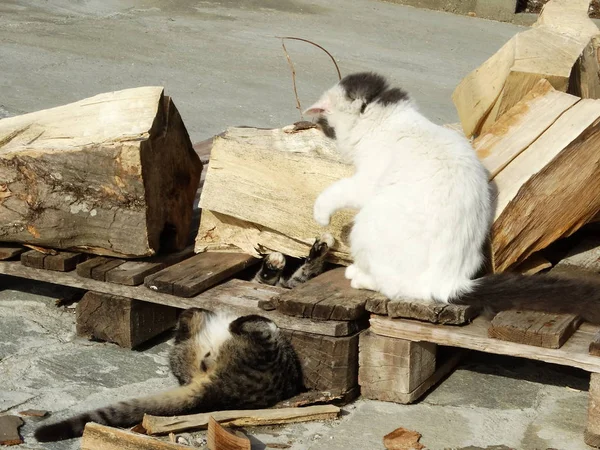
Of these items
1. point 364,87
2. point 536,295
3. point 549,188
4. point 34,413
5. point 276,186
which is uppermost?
point 364,87

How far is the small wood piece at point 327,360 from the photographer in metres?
4.04

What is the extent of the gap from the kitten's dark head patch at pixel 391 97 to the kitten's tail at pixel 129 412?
1555 millimetres

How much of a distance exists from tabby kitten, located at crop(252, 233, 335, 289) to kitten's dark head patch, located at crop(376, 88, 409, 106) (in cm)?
71

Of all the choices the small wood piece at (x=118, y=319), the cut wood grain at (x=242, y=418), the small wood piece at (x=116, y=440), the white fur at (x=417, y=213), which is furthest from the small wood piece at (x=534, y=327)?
the small wood piece at (x=118, y=319)

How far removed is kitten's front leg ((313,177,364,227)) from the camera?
167 inches

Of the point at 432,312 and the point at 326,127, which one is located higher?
the point at 326,127

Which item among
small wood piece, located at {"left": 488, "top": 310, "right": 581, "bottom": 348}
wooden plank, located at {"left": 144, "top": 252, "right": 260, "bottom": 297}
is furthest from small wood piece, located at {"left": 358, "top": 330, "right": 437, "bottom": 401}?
wooden plank, located at {"left": 144, "top": 252, "right": 260, "bottom": 297}

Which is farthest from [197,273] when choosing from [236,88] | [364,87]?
[236,88]

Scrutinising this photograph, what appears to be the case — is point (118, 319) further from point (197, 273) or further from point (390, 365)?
point (390, 365)

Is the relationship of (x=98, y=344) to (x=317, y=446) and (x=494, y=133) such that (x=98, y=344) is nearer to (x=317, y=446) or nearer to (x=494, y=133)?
(x=317, y=446)

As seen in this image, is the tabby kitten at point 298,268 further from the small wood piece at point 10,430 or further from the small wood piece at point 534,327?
the small wood piece at point 10,430

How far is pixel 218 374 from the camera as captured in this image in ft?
12.9

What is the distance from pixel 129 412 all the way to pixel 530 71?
280 cm

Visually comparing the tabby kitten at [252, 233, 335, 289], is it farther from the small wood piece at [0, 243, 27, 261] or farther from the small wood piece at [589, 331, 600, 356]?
the small wood piece at [589, 331, 600, 356]
